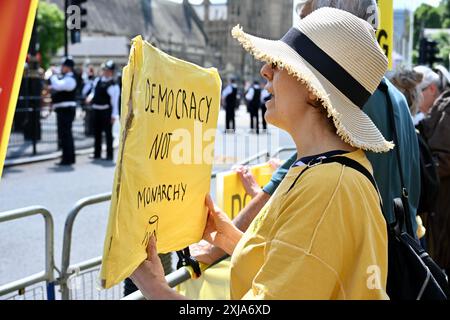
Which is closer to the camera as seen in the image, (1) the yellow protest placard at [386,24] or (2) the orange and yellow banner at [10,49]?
(2) the orange and yellow banner at [10,49]

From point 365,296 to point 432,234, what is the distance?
8.94ft

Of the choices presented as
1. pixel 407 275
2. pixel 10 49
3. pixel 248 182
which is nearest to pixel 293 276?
pixel 407 275

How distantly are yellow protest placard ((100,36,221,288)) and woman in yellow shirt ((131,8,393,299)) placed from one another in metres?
0.11

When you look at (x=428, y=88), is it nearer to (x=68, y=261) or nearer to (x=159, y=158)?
(x=68, y=261)

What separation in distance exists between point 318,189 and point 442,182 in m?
2.87

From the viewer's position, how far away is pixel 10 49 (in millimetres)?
1824

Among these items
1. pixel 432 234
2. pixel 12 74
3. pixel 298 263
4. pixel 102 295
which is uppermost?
pixel 12 74

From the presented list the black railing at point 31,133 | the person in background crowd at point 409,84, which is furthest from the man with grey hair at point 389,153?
the black railing at point 31,133

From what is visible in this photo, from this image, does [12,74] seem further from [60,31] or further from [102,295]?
[60,31]

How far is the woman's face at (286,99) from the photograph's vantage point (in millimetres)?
1632

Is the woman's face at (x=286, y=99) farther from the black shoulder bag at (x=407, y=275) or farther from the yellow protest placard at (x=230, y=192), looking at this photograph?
the yellow protest placard at (x=230, y=192)

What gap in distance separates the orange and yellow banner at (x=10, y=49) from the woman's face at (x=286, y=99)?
2.36ft

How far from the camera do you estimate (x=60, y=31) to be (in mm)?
62719

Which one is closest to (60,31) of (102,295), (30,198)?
(30,198)
